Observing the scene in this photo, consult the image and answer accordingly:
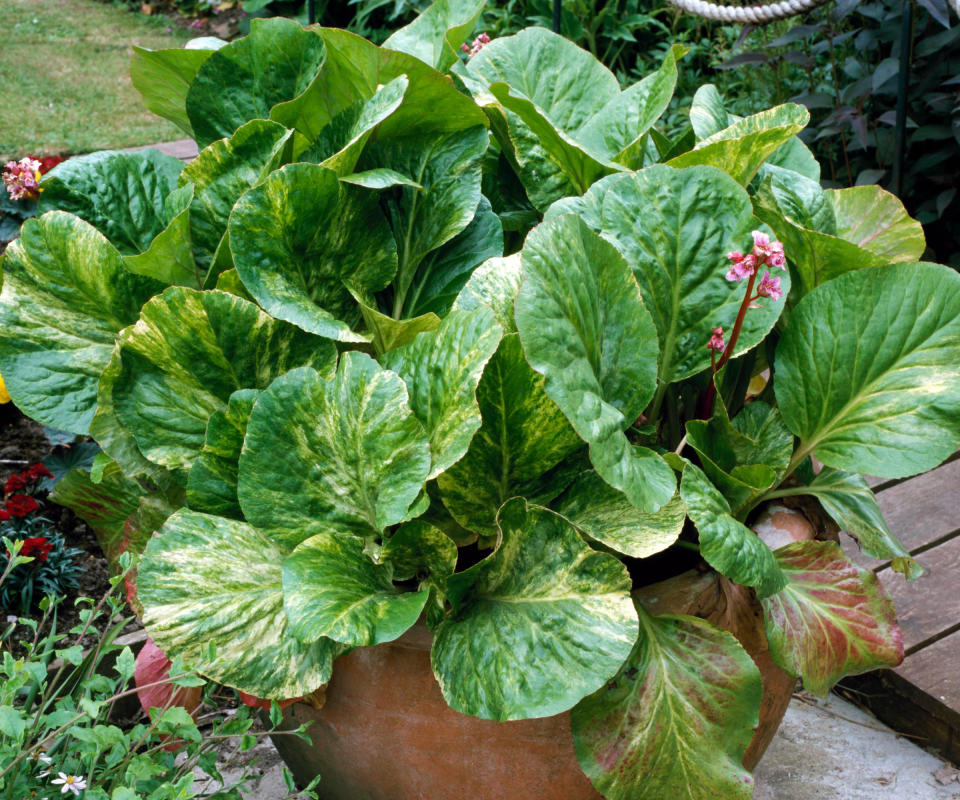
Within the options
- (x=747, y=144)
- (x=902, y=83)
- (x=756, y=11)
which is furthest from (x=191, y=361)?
(x=902, y=83)

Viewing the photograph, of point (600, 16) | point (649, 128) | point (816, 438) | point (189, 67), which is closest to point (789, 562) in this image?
point (816, 438)

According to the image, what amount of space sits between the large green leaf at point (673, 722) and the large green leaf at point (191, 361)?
18.4 inches

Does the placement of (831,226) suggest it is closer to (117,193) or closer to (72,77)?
(117,193)

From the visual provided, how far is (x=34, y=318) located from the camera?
46.3 inches

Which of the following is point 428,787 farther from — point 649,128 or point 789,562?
point 649,128

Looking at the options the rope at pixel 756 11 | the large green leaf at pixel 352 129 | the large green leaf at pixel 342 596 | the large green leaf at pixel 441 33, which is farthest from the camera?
the rope at pixel 756 11

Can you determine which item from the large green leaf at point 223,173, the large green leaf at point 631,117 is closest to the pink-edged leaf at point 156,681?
the large green leaf at point 223,173

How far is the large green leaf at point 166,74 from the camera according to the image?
4.21 ft

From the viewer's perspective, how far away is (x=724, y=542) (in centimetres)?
90

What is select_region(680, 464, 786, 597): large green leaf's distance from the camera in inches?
35.4

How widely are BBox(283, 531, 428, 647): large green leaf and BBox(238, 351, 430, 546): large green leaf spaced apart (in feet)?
0.14

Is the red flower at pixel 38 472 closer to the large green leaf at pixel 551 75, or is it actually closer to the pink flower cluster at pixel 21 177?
the pink flower cluster at pixel 21 177

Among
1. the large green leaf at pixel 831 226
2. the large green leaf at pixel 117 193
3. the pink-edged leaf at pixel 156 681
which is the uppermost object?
the large green leaf at pixel 831 226

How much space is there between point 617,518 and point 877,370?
1.15 feet
